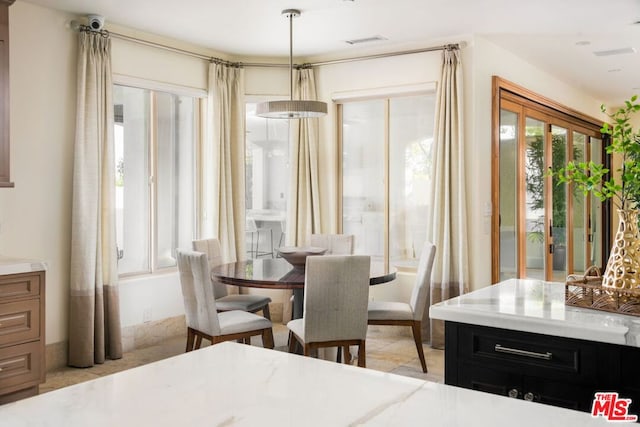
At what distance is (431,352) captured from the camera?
4.97 metres

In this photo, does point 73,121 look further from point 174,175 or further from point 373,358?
point 373,358

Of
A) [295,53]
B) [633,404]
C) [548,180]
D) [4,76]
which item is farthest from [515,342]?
[548,180]

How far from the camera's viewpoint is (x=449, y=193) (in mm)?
5141

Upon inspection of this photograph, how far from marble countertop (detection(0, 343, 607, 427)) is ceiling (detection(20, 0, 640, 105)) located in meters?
3.49

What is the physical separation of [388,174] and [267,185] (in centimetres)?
129

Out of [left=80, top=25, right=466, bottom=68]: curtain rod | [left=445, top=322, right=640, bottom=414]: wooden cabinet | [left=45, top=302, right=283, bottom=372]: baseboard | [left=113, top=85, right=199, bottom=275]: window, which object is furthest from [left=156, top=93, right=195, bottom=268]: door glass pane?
[left=445, top=322, right=640, bottom=414]: wooden cabinet

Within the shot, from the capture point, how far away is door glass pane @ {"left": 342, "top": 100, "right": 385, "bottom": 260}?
5.81m

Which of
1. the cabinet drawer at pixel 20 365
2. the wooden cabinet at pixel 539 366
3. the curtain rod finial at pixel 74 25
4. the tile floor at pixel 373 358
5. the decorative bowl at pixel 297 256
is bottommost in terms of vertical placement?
the tile floor at pixel 373 358

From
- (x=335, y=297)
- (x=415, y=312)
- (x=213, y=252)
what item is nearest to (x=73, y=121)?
(x=213, y=252)

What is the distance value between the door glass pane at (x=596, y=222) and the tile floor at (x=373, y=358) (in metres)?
4.41

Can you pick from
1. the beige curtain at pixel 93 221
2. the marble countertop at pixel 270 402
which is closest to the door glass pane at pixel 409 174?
the beige curtain at pixel 93 221

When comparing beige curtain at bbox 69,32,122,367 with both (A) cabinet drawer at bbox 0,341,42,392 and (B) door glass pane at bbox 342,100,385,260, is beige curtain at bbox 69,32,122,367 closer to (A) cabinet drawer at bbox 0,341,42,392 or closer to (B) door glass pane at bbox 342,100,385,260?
(A) cabinet drawer at bbox 0,341,42,392

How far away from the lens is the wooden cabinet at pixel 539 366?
1.75 m

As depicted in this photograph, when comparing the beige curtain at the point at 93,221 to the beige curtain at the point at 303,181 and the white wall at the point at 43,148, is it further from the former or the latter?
the beige curtain at the point at 303,181
